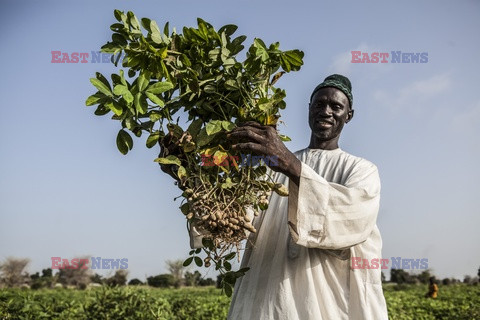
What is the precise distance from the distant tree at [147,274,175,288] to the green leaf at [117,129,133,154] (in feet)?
85.1

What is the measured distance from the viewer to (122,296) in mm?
5359

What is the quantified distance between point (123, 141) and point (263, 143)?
0.61 metres

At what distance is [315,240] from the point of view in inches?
88.9

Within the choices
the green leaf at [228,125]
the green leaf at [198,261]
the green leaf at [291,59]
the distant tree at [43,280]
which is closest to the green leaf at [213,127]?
the green leaf at [228,125]

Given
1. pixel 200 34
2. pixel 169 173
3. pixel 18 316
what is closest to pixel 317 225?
pixel 169 173

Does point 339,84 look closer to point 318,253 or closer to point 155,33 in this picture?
point 318,253

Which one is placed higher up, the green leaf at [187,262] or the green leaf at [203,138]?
the green leaf at [203,138]

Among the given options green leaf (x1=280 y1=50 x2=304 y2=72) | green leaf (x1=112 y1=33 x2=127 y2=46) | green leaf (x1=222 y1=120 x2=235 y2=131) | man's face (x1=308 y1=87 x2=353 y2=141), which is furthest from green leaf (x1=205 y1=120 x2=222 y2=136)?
man's face (x1=308 y1=87 x2=353 y2=141)

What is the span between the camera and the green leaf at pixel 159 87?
81.4 inches

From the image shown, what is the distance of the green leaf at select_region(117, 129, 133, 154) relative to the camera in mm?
2184

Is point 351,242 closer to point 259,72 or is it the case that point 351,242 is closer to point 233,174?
point 233,174

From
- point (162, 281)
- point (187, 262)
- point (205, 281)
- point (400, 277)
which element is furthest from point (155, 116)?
point (400, 277)

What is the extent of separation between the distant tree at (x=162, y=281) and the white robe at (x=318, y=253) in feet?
83.6

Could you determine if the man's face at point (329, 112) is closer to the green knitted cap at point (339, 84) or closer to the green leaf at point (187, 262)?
the green knitted cap at point (339, 84)
